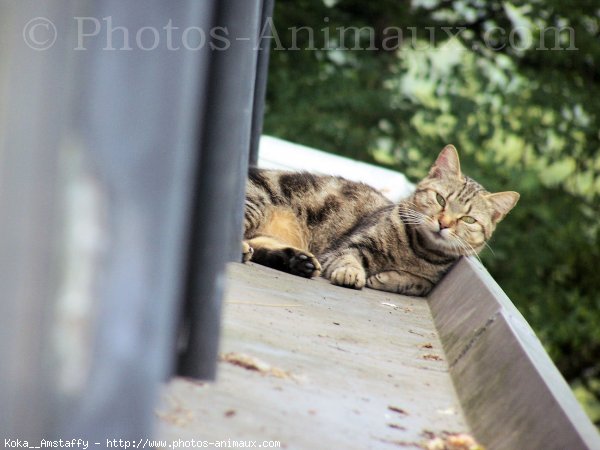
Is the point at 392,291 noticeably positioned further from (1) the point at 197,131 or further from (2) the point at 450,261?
(1) the point at 197,131

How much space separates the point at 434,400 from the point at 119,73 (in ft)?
4.48

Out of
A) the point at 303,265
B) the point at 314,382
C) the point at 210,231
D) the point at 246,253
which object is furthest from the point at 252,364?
the point at 303,265

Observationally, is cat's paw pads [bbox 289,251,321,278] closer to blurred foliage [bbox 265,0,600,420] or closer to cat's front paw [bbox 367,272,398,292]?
cat's front paw [bbox 367,272,398,292]

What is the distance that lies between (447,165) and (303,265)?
1398mm

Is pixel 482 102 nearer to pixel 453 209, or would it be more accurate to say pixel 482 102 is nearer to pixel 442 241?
pixel 453 209

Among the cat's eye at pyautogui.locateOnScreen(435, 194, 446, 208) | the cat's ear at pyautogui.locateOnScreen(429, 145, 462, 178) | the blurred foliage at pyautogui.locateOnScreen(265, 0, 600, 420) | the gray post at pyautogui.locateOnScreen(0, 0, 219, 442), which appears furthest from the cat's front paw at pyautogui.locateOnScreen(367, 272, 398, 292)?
the blurred foliage at pyautogui.locateOnScreen(265, 0, 600, 420)

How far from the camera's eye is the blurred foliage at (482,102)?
8.37 m

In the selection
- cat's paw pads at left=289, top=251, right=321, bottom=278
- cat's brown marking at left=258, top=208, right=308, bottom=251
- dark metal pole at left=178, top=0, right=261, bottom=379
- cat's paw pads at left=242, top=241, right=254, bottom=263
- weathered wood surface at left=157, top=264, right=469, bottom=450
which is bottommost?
cat's brown marking at left=258, top=208, right=308, bottom=251

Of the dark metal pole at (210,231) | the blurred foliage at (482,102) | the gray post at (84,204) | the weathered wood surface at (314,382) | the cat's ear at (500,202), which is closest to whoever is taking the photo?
the gray post at (84,204)

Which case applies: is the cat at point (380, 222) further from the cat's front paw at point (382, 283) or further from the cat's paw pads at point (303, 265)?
the cat's paw pads at point (303, 265)

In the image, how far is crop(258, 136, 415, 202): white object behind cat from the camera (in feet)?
19.2

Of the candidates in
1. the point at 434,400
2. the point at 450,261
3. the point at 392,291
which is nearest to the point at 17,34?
the point at 434,400

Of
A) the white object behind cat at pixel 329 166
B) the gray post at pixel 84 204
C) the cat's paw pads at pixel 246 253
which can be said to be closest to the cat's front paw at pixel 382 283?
the cat's paw pads at pixel 246 253

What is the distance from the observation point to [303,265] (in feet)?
11.8
